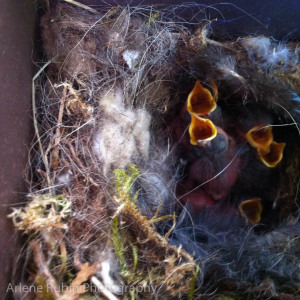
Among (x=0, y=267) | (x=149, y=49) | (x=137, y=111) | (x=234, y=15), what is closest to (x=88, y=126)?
(x=137, y=111)

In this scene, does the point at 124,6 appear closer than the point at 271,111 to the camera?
Yes

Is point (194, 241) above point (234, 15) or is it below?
below

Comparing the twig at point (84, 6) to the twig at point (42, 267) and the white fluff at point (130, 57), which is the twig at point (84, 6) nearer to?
the white fluff at point (130, 57)

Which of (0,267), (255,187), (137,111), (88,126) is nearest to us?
(0,267)

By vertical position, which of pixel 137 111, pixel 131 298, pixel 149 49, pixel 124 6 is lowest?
pixel 131 298

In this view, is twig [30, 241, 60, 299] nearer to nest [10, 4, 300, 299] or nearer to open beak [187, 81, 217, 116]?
nest [10, 4, 300, 299]

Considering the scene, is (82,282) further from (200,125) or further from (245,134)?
(245,134)

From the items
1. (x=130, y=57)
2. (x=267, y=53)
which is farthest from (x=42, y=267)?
(x=267, y=53)

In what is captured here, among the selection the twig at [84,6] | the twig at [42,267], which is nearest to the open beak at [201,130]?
the twig at [84,6]

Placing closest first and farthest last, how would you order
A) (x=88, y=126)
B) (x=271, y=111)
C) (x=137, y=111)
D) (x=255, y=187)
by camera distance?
(x=88, y=126) < (x=137, y=111) < (x=271, y=111) < (x=255, y=187)
